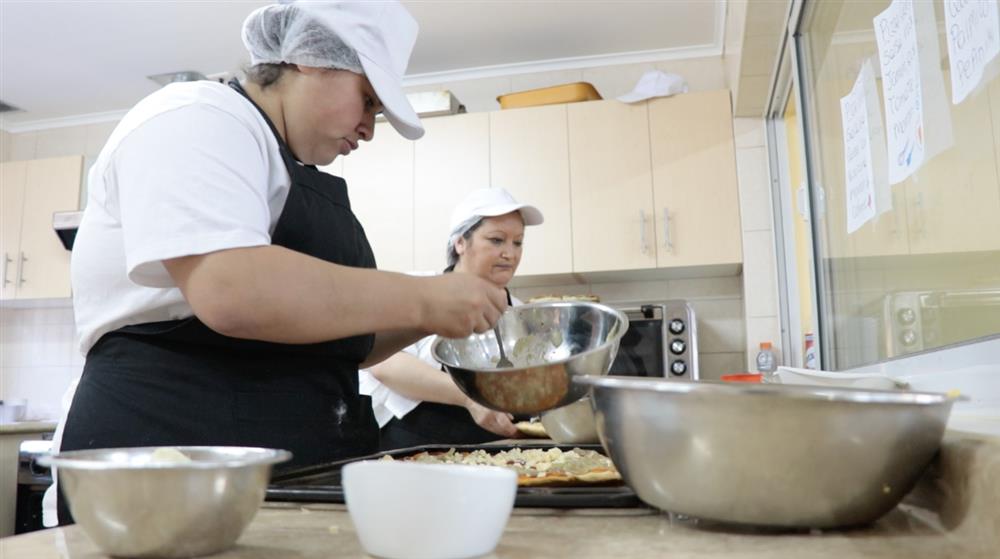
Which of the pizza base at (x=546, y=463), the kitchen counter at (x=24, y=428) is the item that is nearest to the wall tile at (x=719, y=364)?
the pizza base at (x=546, y=463)

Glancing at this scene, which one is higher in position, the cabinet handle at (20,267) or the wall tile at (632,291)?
the cabinet handle at (20,267)

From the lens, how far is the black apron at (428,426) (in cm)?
189

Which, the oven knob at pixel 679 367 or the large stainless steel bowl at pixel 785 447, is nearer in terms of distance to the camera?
the large stainless steel bowl at pixel 785 447

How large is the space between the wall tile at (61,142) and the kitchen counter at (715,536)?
13.5 feet

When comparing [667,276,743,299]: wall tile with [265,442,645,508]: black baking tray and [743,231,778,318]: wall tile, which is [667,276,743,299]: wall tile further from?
[265,442,645,508]: black baking tray

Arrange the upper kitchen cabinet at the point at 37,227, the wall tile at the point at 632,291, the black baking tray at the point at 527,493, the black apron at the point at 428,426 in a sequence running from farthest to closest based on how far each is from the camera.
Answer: the upper kitchen cabinet at the point at 37,227 → the wall tile at the point at 632,291 → the black apron at the point at 428,426 → the black baking tray at the point at 527,493

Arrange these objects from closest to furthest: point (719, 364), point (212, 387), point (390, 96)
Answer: point (212, 387) < point (390, 96) < point (719, 364)

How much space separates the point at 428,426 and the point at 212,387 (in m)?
0.98

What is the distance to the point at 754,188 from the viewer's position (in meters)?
2.92

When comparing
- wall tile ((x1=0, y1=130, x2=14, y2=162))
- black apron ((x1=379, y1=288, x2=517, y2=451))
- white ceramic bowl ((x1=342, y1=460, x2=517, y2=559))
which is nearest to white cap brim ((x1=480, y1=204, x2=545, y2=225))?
black apron ((x1=379, y1=288, x2=517, y2=451))

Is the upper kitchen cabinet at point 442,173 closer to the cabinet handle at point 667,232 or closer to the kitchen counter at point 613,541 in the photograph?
the cabinet handle at point 667,232

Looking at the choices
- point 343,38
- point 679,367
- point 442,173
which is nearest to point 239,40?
point 442,173

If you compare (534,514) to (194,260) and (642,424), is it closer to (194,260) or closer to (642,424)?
(642,424)

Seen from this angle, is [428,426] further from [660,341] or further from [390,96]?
[660,341]
